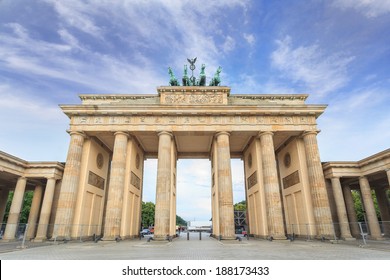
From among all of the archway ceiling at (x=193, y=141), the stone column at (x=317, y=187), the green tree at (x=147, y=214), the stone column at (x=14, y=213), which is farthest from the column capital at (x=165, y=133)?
the green tree at (x=147, y=214)

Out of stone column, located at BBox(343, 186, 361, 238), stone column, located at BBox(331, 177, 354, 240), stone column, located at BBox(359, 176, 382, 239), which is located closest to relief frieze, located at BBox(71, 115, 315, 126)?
stone column, located at BBox(331, 177, 354, 240)

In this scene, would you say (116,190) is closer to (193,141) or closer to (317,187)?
(193,141)

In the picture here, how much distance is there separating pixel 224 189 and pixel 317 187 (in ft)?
29.6

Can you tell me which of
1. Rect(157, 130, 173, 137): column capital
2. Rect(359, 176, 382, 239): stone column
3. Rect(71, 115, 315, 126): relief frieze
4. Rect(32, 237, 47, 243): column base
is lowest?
Rect(32, 237, 47, 243): column base

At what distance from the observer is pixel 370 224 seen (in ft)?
74.4

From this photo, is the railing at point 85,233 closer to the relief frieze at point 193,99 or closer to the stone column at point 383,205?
the stone column at point 383,205

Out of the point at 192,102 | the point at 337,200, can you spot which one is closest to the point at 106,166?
the point at 192,102

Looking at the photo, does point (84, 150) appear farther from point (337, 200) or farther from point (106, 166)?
point (337, 200)

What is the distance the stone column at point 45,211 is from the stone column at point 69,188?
7.54 feet

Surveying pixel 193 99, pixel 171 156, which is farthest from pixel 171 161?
pixel 193 99

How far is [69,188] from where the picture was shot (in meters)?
22.0

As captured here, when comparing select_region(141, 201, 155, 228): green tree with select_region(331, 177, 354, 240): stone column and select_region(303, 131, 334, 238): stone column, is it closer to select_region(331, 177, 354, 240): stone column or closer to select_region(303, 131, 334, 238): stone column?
select_region(303, 131, 334, 238): stone column

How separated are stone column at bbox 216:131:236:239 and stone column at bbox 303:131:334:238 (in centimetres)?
805

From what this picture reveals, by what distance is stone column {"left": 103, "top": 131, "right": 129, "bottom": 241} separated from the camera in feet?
68.7
